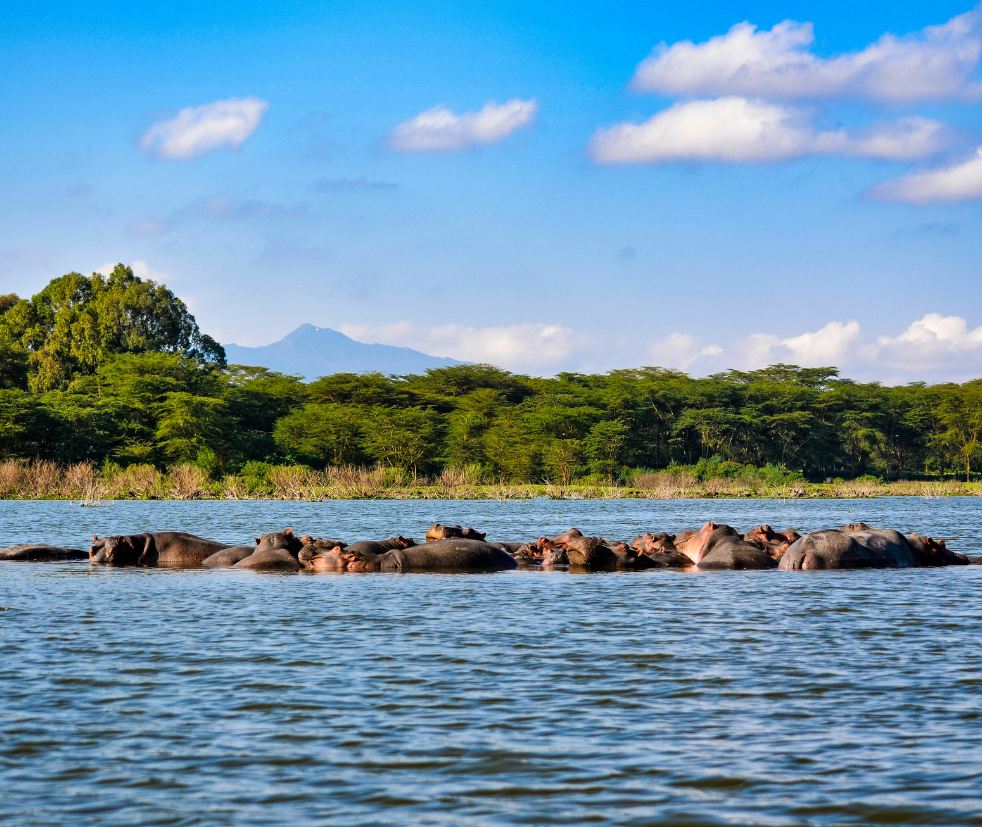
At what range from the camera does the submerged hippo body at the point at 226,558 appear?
68.2ft

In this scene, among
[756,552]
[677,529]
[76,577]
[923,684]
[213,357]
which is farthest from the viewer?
[213,357]

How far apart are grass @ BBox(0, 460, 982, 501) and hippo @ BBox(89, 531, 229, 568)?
35.0 metres

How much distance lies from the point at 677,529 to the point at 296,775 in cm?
2828

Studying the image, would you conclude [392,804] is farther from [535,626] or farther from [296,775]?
[535,626]

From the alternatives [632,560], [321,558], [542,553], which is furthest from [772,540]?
[321,558]

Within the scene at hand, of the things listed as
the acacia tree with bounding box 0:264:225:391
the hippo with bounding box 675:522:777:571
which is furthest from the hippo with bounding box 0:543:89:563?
the acacia tree with bounding box 0:264:225:391

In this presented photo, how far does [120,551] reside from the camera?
2106 cm

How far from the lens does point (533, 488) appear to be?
83688 millimetres

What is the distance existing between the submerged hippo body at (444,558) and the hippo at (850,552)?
5385 mm

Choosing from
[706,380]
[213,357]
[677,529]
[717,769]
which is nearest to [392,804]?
[717,769]

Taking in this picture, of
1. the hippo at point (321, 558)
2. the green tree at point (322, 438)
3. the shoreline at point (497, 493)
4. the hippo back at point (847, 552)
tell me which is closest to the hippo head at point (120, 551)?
the hippo at point (321, 558)

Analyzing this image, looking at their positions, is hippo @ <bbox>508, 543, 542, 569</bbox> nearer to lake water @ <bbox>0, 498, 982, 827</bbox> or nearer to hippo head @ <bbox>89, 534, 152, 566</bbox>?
lake water @ <bbox>0, 498, 982, 827</bbox>

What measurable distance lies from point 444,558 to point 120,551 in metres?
6.38

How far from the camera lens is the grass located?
6247cm
